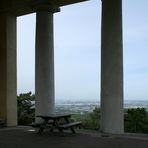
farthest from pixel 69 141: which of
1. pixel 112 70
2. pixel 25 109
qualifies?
pixel 25 109

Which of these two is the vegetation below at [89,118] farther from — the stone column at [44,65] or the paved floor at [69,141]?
the paved floor at [69,141]

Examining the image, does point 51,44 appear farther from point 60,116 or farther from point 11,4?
point 60,116

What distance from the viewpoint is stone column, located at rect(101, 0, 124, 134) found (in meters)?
12.6

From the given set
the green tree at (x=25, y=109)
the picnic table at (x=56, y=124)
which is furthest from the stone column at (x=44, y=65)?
the green tree at (x=25, y=109)

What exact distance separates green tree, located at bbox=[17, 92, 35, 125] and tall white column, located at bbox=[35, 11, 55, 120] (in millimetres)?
5927

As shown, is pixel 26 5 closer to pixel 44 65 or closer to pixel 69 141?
pixel 44 65

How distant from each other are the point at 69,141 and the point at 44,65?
5.00 metres

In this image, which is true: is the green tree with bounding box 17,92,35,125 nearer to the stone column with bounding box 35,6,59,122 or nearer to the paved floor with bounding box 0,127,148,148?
the stone column with bounding box 35,6,59,122

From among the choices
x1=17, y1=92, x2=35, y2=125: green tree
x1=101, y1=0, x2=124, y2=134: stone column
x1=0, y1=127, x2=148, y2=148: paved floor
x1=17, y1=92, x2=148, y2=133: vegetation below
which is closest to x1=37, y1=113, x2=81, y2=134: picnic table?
x1=0, y1=127, x2=148, y2=148: paved floor

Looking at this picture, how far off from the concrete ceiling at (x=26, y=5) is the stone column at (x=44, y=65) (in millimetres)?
360

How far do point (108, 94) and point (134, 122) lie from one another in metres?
12.0

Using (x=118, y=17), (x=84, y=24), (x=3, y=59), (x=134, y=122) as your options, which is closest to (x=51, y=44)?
(x=3, y=59)

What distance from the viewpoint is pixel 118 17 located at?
1273cm

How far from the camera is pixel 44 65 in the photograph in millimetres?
14891
